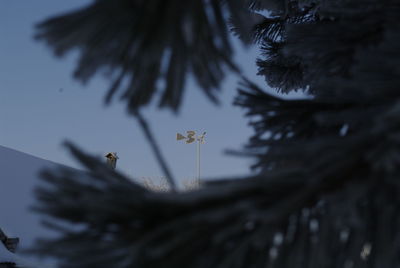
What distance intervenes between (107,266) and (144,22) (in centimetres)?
38

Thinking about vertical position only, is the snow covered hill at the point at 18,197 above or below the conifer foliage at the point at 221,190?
above

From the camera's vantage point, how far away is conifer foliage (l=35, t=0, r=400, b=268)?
50cm

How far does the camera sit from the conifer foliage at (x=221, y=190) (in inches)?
19.6

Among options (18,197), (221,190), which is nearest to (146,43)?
(221,190)

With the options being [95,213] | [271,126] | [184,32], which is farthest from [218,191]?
[271,126]

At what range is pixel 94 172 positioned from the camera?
0.55 m

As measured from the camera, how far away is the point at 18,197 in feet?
22.0

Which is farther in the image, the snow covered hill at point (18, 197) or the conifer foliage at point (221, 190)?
the snow covered hill at point (18, 197)

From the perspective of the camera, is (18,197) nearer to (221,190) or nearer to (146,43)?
(146,43)

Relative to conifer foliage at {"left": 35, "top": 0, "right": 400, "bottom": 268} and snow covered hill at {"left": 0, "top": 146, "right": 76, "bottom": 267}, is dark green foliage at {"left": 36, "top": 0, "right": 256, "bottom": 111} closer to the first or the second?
conifer foliage at {"left": 35, "top": 0, "right": 400, "bottom": 268}

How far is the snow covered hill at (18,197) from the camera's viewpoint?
19.0 feet

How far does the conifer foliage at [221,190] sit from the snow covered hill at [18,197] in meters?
4.80

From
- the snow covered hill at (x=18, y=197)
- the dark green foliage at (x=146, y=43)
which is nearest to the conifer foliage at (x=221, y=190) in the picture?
the dark green foliage at (x=146, y=43)

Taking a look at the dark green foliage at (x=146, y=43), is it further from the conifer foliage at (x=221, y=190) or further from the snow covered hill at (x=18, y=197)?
the snow covered hill at (x=18, y=197)
